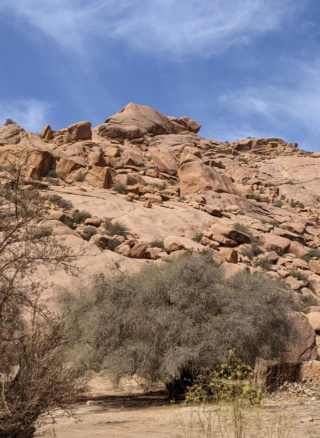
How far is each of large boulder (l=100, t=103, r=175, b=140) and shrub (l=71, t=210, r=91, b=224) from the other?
29.1 meters

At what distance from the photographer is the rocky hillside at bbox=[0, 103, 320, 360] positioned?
19.4 m

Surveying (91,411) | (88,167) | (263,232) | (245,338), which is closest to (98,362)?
(91,411)

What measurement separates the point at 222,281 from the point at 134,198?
1622 centimetres

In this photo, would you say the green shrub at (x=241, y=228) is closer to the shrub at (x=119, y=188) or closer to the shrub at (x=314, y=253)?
the shrub at (x=314, y=253)

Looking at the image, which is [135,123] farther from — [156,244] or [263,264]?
[156,244]

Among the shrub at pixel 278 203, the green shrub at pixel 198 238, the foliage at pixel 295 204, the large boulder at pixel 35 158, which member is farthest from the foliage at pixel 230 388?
the foliage at pixel 295 204

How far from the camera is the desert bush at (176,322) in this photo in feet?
36.1

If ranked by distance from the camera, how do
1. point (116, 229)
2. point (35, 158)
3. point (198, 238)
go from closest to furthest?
point (116, 229), point (198, 238), point (35, 158)

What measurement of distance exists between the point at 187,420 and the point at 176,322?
334 centimetres

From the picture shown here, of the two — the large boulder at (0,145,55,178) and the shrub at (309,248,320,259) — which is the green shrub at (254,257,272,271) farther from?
the large boulder at (0,145,55,178)

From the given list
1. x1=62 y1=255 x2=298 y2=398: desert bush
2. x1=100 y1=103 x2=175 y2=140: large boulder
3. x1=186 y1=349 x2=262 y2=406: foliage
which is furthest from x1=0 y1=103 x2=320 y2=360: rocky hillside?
x1=186 y1=349 x2=262 y2=406: foliage

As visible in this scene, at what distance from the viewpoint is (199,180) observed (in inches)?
1352

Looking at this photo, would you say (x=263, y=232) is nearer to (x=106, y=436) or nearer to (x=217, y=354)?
(x=217, y=354)

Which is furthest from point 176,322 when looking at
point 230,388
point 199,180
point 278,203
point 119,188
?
point 278,203
